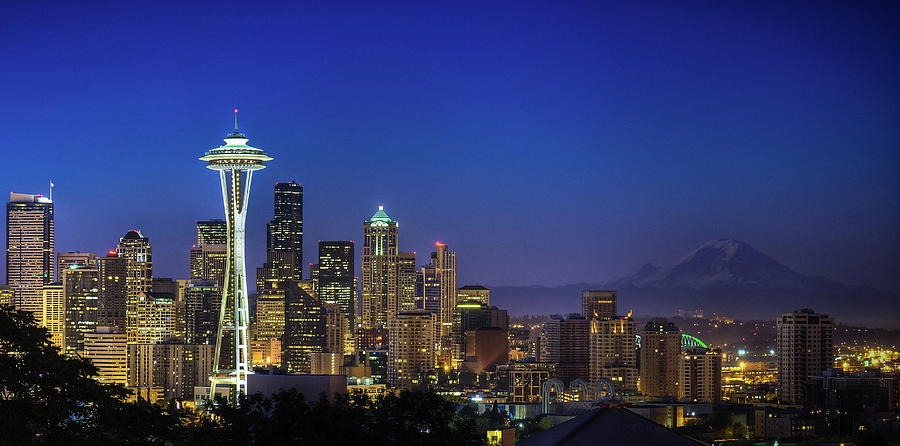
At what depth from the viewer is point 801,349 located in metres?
57.2

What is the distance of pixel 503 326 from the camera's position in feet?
292

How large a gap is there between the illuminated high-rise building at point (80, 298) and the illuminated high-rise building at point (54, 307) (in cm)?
31

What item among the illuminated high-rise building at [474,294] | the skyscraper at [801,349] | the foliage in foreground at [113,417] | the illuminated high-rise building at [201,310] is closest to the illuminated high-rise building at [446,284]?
the illuminated high-rise building at [474,294]

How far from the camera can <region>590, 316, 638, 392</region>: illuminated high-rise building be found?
210ft

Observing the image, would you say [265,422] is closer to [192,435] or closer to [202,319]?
[192,435]

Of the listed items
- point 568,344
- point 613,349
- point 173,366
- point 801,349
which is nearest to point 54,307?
point 173,366

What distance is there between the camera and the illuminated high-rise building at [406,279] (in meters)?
91.4

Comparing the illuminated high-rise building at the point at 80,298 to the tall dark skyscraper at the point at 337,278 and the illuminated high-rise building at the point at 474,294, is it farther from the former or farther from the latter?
the illuminated high-rise building at the point at 474,294

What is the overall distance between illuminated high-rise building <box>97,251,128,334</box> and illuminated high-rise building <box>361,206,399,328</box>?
1714cm

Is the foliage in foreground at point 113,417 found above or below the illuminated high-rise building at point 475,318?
above

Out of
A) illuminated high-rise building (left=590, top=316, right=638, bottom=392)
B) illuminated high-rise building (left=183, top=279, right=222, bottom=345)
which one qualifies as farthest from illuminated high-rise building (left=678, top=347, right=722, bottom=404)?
illuminated high-rise building (left=183, top=279, right=222, bottom=345)

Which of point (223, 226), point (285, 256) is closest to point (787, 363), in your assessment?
point (285, 256)

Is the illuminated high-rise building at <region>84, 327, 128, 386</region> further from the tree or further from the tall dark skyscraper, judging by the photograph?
the tree

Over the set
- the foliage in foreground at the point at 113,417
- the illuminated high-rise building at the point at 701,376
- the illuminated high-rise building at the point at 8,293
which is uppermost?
the illuminated high-rise building at the point at 8,293
